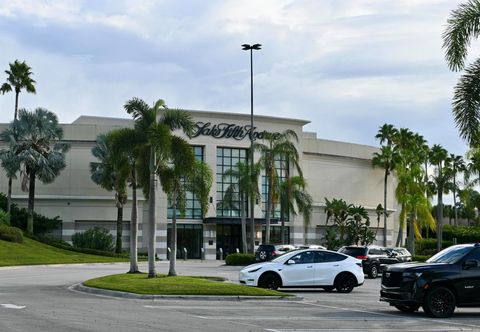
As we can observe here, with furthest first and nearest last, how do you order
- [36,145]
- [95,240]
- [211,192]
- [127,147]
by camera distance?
[211,192], [95,240], [36,145], [127,147]

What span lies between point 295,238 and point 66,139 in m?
23.9

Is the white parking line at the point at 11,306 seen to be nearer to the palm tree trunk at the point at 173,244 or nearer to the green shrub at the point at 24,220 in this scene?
the palm tree trunk at the point at 173,244

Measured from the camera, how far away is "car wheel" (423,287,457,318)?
1838 centimetres

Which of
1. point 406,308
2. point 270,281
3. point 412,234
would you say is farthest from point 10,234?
point 406,308

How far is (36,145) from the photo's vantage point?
66.6 metres

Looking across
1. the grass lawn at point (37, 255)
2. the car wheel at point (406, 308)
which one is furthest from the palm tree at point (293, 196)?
the car wheel at point (406, 308)

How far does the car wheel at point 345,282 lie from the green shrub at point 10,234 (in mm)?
39602

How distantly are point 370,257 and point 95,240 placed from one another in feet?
114

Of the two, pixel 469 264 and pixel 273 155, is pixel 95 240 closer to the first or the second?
pixel 273 155

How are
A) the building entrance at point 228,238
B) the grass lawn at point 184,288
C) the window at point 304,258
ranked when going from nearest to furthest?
the grass lawn at point 184,288 < the window at point 304,258 < the building entrance at point 228,238

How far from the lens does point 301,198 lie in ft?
205

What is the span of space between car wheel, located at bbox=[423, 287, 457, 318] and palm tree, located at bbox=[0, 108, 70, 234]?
51.6m

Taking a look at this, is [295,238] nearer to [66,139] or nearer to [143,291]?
[66,139]

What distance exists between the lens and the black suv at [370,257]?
37562 mm
